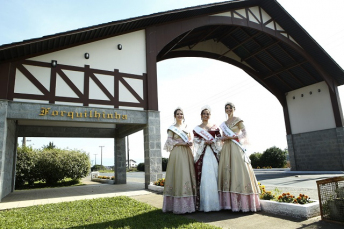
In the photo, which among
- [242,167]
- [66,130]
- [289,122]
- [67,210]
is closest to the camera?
[242,167]

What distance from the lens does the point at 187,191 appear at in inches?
183

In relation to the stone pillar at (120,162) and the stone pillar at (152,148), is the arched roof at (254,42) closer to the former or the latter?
the stone pillar at (152,148)

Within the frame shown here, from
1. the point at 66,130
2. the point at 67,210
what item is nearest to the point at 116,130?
the point at 66,130

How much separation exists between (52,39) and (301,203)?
8.45 m

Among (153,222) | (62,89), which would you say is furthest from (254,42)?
(153,222)

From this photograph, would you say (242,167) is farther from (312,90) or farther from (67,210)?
(312,90)

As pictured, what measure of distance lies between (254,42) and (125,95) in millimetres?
9970

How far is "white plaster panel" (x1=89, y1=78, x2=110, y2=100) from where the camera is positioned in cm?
910

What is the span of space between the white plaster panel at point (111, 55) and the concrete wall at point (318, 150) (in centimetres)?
1307

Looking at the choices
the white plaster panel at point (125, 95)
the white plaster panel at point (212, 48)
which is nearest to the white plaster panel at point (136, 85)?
the white plaster panel at point (125, 95)

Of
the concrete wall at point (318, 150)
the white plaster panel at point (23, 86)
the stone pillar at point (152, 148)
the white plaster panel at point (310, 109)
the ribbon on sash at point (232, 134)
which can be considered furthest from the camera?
the white plaster panel at point (310, 109)

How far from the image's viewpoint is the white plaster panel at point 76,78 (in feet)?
29.1

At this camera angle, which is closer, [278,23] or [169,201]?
[169,201]

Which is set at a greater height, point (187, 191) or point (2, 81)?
point (2, 81)
